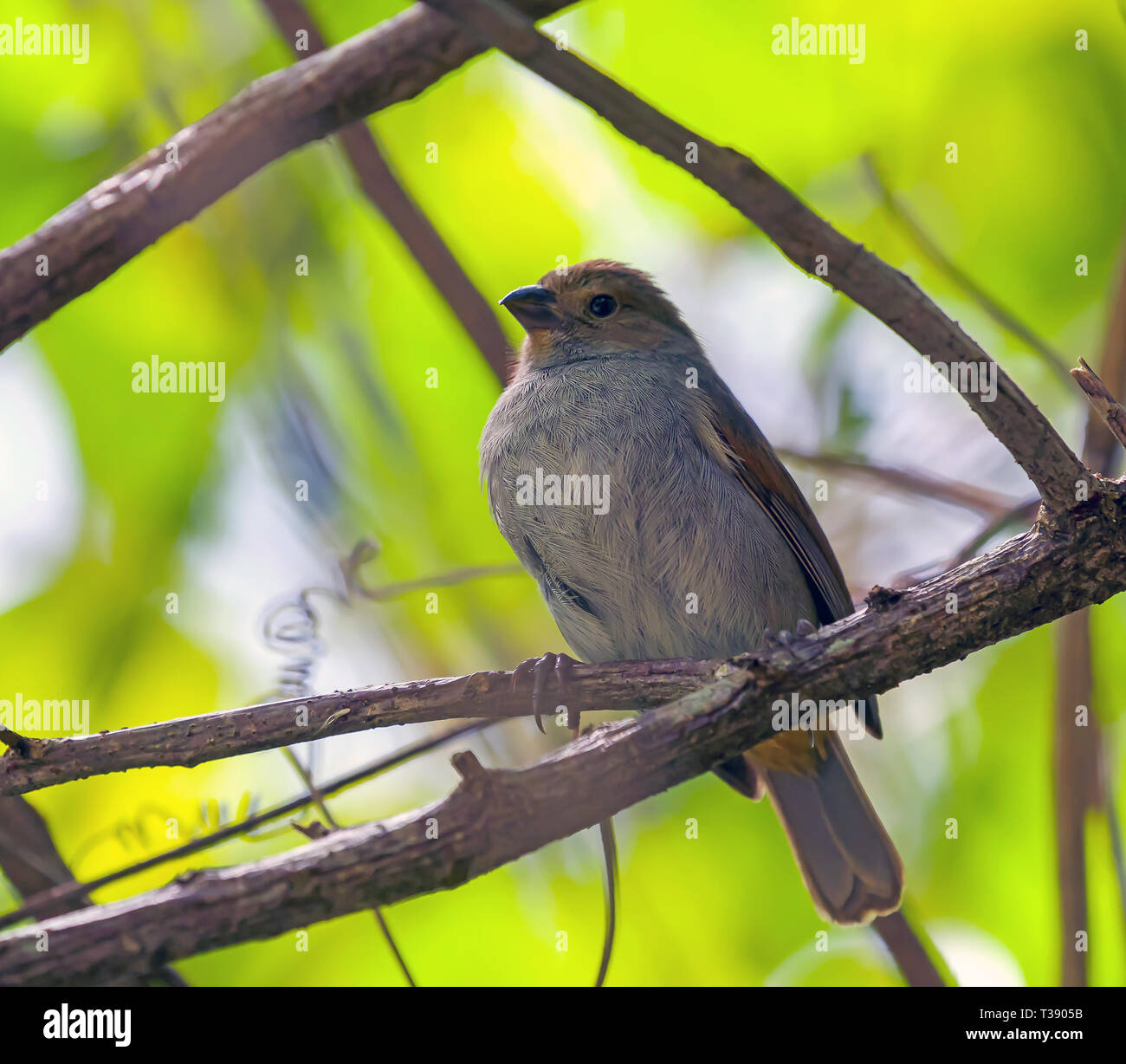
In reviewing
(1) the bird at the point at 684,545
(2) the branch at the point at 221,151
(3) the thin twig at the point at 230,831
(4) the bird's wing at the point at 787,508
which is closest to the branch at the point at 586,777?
(3) the thin twig at the point at 230,831

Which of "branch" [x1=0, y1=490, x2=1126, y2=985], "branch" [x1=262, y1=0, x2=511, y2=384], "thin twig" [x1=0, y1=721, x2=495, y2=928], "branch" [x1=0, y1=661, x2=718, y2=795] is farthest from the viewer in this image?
"branch" [x1=262, y1=0, x2=511, y2=384]

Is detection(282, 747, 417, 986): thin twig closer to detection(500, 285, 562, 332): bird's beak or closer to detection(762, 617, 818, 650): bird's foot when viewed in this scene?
detection(762, 617, 818, 650): bird's foot

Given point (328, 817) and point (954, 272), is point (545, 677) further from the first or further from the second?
point (954, 272)

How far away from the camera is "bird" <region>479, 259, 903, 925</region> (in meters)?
3.80

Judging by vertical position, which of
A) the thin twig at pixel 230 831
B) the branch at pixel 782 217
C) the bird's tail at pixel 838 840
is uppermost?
the branch at pixel 782 217

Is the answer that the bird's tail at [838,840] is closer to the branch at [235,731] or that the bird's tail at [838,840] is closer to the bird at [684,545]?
the bird at [684,545]

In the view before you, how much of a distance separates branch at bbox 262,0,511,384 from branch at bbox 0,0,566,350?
0.48m

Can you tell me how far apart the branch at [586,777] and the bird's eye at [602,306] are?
233 cm

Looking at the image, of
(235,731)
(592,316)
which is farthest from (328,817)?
(592,316)

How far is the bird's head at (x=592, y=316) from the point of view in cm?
453

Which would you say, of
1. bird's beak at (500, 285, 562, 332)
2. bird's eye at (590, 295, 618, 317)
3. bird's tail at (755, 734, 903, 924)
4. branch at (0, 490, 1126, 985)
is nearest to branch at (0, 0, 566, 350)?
bird's beak at (500, 285, 562, 332)

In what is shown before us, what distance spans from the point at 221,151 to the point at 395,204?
74cm

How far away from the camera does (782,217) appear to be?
222cm

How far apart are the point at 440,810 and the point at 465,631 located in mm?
1990
